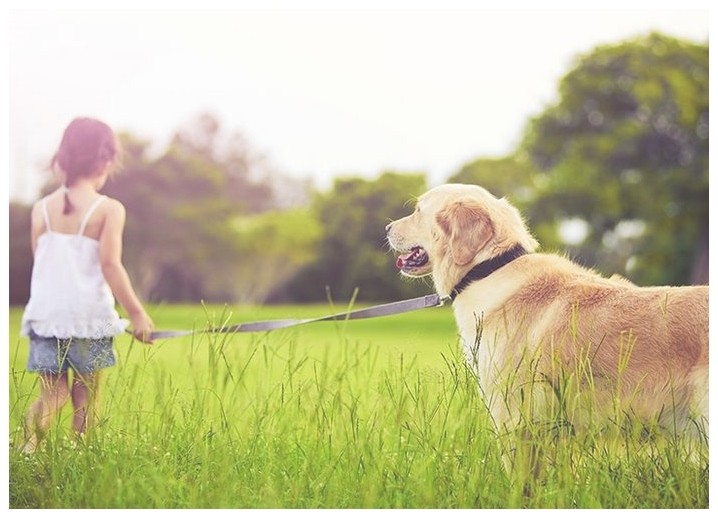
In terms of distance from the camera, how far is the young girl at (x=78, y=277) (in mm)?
3338

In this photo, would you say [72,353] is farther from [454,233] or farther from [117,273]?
[454,233]

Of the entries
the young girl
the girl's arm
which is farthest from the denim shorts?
the girl's arm

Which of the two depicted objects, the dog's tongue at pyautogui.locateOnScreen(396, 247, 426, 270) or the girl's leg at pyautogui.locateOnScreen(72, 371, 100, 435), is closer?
the girl's leg at pyautogui.locateOnScreen(72, 371, 100, 435)

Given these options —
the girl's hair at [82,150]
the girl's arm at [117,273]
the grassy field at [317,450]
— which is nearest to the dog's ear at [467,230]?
the grassy field at [317,450]

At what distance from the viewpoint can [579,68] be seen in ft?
44.1

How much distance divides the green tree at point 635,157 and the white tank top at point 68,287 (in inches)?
370

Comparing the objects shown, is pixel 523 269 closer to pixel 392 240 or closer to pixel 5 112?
pixel 392 240

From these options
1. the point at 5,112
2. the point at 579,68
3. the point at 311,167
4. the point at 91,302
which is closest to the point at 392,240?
the point at 91,302

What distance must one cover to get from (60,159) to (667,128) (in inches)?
427

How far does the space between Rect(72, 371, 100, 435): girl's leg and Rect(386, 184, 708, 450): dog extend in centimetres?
139

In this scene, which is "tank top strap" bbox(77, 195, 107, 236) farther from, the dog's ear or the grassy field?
the dog's ear

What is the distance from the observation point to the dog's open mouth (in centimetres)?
329

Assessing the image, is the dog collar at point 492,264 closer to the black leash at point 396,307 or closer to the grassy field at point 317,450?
the black leash at point 396,307

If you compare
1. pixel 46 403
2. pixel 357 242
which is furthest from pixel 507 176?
pixel 46 403
